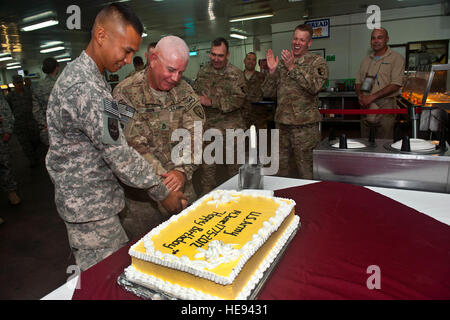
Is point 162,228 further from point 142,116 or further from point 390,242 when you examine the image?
point 142,116

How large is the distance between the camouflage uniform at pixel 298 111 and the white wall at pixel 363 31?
612 cm

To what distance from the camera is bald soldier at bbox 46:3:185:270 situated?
3.65ft

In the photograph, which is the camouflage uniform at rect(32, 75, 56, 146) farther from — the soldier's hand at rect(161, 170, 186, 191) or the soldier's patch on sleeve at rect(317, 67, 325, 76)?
the soldier's patch on sleeve at rect(317, 67, 325, 76)

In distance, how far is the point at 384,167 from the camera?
5.40 ft

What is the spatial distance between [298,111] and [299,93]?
0.55ft

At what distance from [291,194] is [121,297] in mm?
901

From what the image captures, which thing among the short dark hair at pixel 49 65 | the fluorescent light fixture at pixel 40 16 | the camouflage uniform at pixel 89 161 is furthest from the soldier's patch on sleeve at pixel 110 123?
the fluorescent light fixture at pixel 40 16

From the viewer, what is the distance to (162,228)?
38.7 inches

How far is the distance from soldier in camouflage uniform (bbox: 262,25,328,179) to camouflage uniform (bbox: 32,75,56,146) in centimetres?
309

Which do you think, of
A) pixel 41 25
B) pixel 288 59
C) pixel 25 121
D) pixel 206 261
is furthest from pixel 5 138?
pixel 41 25

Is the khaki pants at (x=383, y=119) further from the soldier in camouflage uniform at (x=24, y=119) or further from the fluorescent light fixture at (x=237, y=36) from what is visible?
the fluorescent light fixture at (x=237, y=36)

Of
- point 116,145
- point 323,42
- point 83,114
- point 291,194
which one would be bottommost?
point 291,194

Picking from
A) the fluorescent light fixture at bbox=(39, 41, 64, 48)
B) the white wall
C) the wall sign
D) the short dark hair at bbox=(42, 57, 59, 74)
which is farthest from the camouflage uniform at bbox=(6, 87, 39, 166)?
the wall sign

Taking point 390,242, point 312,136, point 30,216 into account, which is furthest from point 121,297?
point 30,216
